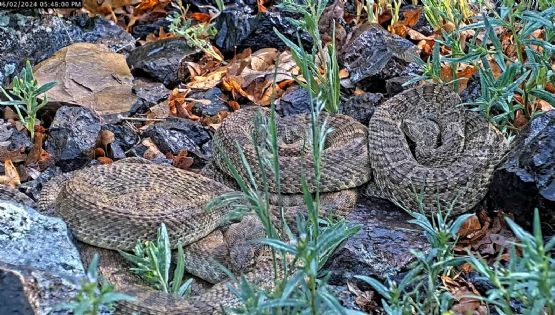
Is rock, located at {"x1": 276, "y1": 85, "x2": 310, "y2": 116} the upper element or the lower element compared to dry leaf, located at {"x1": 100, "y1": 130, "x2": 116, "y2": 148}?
upper

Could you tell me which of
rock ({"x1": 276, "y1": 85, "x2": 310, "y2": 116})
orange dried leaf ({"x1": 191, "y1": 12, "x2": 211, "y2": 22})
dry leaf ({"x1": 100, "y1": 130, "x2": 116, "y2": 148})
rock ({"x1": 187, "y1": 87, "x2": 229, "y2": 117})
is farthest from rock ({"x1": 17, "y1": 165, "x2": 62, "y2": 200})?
orange dried leaf ({"x1": 191, "y1": 12, "x2": 211, "y2": 22})

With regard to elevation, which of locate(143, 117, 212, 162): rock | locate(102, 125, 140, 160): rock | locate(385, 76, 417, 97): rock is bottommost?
locate(102, 125, 140, 160): rock

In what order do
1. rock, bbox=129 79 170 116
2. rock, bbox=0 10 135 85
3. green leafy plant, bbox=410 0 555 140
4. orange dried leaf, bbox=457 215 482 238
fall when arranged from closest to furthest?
orange dried leaf, bbox=457 215 482 238, green leafy plant, bbox=410 0 555 140, rock, bbox=129 79 170 116, rock, bbox=0 10 135 85

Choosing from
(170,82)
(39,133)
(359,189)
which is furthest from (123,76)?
(359,189)

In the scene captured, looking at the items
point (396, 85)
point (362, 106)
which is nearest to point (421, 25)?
point (396, 85)

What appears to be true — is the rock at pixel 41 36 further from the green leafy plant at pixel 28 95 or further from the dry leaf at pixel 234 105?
the dry leaf at pixel 234 105

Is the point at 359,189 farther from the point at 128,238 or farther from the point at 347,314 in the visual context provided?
the point at 347,314

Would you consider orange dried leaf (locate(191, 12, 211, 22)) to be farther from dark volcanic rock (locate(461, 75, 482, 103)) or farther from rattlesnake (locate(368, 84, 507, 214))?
dark volcanic rock (locate(461, 75, 482, 103))

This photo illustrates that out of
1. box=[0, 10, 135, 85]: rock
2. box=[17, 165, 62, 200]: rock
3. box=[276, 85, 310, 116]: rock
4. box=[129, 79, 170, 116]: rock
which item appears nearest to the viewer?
box=[17, 165, 62, 200]: rock
